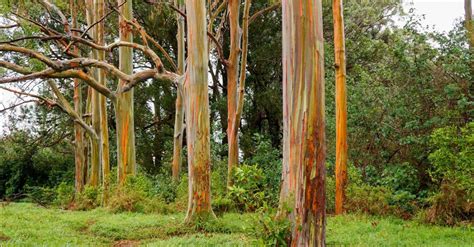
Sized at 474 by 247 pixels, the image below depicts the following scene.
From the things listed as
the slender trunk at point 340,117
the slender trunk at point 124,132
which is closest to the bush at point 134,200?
the slender trunk at point 124,132

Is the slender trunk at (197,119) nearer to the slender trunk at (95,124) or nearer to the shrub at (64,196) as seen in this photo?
the slender trunk at (95,124)

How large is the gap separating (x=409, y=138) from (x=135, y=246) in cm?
726

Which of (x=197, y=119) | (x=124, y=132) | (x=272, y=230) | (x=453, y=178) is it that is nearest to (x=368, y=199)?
(x=453, y=178)

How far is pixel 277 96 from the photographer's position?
20.6 metres

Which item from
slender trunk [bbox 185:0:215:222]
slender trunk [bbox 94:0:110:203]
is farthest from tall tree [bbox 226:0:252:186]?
slender trunk [bbox 185:0:215:222]

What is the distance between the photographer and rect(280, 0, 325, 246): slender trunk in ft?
17.3

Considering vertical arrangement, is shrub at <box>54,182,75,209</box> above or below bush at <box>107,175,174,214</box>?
below

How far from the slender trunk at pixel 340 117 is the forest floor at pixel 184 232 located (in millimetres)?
823

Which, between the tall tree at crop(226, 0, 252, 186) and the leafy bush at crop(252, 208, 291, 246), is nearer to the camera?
the leafy bush at crop(252, 208, 291, 246)

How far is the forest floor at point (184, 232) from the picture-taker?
7324 millimetres

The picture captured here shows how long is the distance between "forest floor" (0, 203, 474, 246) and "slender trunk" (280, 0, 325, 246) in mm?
802

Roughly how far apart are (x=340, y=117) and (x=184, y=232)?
15.6 ft

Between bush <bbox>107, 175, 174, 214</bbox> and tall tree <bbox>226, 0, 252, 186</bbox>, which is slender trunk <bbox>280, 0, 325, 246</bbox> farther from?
tall tree <bbox>226, 0, 252, 186</bbox>

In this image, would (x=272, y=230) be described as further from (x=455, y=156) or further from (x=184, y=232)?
(x=455, y=156)
